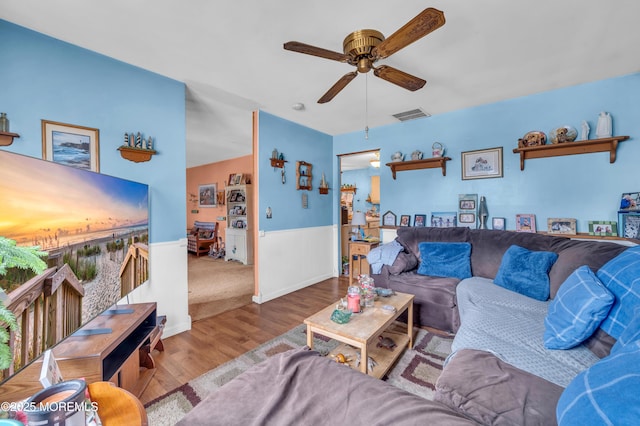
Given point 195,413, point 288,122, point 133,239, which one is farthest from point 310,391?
point 288,122

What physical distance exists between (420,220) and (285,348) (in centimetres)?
264

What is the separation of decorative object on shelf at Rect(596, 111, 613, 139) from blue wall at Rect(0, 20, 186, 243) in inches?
171

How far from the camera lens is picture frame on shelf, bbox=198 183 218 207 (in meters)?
6.97

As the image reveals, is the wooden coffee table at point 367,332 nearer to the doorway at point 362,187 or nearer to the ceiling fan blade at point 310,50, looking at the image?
the ceiling fan blade at point 310,50

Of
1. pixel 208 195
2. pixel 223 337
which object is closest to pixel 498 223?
pixel 223 337

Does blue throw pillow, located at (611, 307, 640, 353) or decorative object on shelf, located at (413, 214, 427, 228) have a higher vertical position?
decorative object on shelf, located at (413, 214, 427, 228)

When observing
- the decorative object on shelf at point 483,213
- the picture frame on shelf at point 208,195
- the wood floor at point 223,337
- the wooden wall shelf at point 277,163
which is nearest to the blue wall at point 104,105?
the wood floor at point 223,337

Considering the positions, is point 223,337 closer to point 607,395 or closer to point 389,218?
point 607,395

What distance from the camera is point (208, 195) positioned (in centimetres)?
719

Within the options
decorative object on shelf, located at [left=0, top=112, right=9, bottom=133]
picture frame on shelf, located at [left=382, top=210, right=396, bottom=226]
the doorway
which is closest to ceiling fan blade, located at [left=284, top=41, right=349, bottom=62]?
decorative object on shelf, located at [left=0, top=112, right=9, bottom=133]

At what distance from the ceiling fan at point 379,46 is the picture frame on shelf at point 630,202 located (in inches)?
100

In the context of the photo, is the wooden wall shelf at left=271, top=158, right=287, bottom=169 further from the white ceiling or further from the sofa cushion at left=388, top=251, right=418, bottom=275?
the sofa cushion at left=388, top=251, right=418, bottom=275

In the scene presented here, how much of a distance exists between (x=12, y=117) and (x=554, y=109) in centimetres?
503

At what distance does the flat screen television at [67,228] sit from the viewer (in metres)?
0.83
